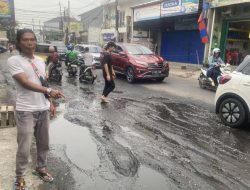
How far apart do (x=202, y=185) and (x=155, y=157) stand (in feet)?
3.87

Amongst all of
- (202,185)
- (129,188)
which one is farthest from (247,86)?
(129,188)

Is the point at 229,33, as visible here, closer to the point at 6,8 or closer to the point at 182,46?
the point at 182,46

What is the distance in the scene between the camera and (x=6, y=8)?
2264 inches

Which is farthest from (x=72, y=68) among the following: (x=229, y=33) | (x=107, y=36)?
(x=107, y=36)

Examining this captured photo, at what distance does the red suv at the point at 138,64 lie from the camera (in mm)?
14352

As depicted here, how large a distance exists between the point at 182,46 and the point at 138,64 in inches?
459

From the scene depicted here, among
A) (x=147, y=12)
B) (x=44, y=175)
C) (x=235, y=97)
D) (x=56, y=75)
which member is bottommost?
(x=56, y=75)

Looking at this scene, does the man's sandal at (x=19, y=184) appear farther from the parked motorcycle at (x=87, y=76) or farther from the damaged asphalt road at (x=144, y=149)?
the parked motorcycle at (x=87, y=76)

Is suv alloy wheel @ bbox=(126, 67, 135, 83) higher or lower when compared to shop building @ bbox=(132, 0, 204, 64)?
lower

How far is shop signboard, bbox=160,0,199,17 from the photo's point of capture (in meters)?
20.9

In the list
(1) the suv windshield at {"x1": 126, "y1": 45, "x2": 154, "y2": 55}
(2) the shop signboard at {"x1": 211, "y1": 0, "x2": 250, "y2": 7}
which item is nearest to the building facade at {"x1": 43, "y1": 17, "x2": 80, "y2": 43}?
(2) the shop signboard at {"x1": 211, "y1": 0, "x2": 250, "y2": 7}

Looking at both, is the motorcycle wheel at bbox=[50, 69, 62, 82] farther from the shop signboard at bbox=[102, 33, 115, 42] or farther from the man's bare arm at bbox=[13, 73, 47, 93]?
the shop signboard at bbox=[102, 33, 115, 42]

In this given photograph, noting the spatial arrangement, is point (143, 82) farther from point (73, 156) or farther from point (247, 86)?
point (73, 156)

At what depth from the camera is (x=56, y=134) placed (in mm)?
6582
